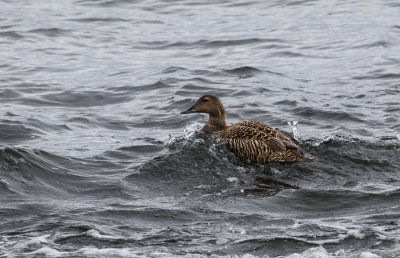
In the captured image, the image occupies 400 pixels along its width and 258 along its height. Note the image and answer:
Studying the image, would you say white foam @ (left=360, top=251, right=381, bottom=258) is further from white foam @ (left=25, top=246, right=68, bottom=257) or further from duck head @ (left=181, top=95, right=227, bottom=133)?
duck head @ (left=181, top=95, right=227, bottom=133)

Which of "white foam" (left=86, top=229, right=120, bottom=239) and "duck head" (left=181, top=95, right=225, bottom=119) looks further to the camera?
"duck head" (left=181, top=95, right=225, bottom=119)

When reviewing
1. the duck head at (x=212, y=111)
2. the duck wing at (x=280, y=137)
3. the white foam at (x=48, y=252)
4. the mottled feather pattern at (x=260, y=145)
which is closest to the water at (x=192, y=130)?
the white foam at (x=48, y=252)

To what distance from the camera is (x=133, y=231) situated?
8391 mm

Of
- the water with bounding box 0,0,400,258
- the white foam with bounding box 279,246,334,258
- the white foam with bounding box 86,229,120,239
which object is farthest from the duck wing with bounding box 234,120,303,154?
the white foam with bounding box 86,229,120,239

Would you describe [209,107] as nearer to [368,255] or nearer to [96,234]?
[96,234]

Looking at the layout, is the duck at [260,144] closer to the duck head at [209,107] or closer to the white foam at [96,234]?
the duck head at [209,107]

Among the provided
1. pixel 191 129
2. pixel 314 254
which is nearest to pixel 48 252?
pixel 314 254

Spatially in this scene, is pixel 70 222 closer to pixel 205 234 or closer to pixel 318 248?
pixel 205 234

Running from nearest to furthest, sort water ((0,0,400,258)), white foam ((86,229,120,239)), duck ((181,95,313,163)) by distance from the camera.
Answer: white foam ((86,229,120,239))
water ((0,0,400,258))
duck ((181,95,313,163))

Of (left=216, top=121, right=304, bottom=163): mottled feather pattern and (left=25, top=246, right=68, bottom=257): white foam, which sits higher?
(left=25, top=246, right=68, bottom=257): white foam

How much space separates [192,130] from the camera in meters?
12.4

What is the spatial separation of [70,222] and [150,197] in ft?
4.39

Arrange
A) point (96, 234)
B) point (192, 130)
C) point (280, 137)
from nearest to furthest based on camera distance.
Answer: point (96, 234) → point (280, 137) → point (192, 130)

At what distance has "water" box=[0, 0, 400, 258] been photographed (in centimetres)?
833
